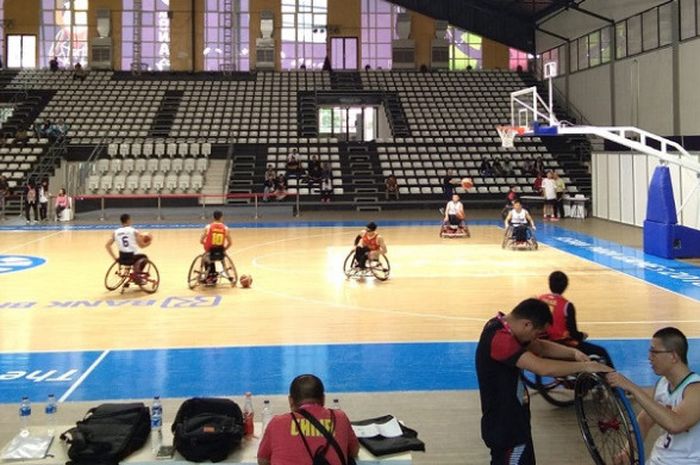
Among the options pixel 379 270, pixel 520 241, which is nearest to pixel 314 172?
pixel 520 241

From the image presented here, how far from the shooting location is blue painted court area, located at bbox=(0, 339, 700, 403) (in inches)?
281

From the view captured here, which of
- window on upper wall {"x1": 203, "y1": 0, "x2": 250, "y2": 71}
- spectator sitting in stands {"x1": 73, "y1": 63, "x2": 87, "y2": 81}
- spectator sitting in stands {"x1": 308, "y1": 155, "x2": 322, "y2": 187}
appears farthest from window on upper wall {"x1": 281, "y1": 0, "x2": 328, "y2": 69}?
spectator sitting in stands {"x1": 308, "y1": 155, "x2": 322, "y2": 187}

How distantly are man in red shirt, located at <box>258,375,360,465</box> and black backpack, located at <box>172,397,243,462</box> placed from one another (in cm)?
34

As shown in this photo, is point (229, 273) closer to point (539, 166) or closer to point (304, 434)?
point (304, 434)

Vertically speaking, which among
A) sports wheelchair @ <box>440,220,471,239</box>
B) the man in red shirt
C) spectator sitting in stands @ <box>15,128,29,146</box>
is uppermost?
spectator sitting in stands @ <box>15,128,29,146</box>

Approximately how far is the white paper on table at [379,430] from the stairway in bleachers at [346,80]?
34558 mm

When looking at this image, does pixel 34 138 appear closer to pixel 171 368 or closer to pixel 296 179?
pixel 296 179

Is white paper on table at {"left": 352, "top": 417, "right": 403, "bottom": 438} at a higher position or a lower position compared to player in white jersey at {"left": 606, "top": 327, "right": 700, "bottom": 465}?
lower

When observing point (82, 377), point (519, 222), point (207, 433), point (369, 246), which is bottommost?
point (82, 377)

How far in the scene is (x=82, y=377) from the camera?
24.9 feet

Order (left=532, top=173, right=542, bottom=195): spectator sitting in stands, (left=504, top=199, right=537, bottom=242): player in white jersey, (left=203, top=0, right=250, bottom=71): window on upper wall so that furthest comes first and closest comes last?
(left=203, top=0, right=250, bottom=71): window on upper wall
(left=532, top=173, right=542, bottom=195): spectator sitting in stands
(left=504, top=199, right=537, bottom=242): player in white jersey

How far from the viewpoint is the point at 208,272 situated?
13.0 meters

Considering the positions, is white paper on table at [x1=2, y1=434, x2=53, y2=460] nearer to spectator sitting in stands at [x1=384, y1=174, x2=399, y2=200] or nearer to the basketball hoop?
the basketball hoop

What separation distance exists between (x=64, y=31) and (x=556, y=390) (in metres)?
39.8
